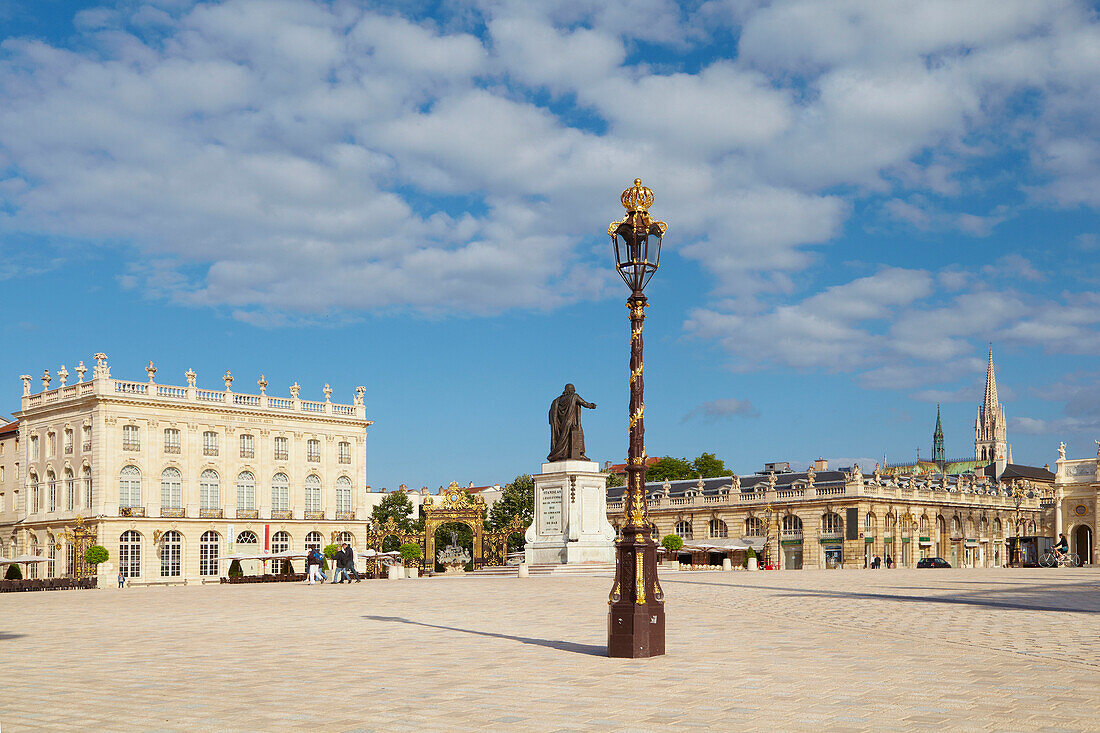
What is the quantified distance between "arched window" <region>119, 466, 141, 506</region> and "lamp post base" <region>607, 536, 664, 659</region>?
65986mm

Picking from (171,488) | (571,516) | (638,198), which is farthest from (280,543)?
(638,198)

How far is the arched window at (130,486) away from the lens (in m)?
72.1

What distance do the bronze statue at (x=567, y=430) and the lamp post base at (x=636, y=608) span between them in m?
25.9

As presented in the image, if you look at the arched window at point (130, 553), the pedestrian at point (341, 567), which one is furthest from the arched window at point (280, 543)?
the pedestrian at point (341, 567)

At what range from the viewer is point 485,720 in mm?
8383

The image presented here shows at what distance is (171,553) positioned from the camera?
74.4 metres

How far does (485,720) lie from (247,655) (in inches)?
232

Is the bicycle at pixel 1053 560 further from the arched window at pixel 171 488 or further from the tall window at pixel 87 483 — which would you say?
the tall window at pixel 87 483

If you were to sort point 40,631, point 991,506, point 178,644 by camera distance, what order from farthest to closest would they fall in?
point 991,506
point 40,631
point 178,644

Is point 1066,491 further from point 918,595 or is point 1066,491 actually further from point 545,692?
point 545,692

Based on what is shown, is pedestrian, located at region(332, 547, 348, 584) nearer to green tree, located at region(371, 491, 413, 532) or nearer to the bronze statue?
→ the bronze statue

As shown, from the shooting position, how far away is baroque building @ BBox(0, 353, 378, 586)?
71875 mm

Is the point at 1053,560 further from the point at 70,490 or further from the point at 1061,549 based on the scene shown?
the point at 70,490

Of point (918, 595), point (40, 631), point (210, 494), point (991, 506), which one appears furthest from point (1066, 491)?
point (40, 631)
